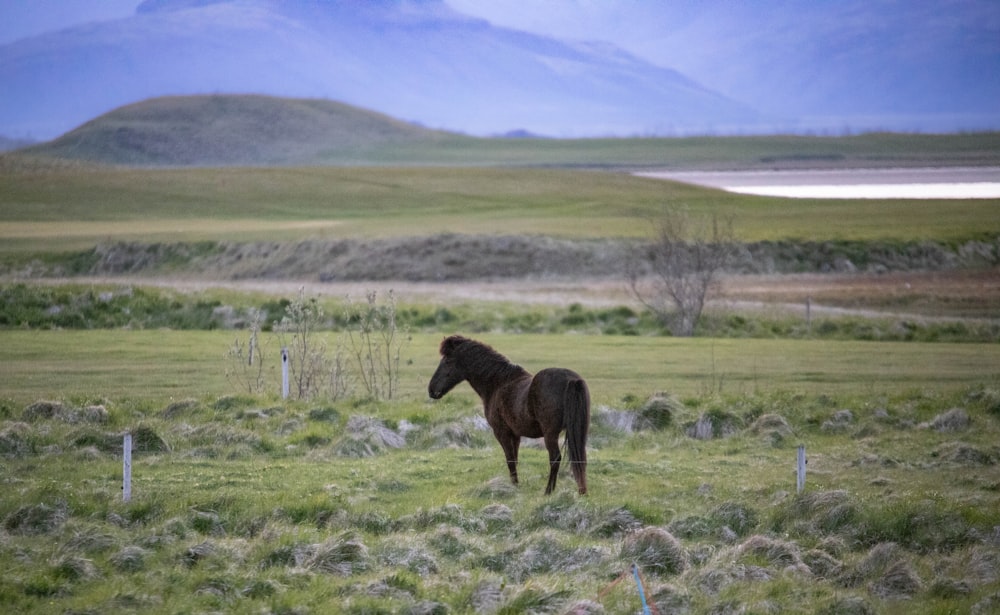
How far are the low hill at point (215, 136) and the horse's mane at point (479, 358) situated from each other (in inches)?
5597

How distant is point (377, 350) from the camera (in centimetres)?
2459

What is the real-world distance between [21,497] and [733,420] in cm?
1104

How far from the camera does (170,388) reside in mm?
21562

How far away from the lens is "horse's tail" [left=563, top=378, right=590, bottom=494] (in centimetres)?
1249

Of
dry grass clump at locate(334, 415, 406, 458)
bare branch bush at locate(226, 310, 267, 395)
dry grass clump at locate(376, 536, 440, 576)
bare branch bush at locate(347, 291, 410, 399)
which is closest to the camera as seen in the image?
dry grass clump at locate(376, 536, 440, 576)

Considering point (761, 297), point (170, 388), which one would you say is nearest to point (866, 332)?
point (761, 297)

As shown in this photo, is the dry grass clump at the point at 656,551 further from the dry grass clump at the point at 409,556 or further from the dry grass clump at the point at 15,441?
the dry grass clump at the point at 15,441

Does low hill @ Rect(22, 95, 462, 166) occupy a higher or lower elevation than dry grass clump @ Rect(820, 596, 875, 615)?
higher

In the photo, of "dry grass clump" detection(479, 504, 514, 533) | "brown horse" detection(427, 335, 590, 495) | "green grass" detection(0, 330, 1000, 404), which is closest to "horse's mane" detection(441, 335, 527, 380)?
"brown horse" detection(427, 335, 590, 495)

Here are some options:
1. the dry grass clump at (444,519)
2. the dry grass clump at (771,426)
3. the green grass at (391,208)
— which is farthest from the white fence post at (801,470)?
the green grass at (391,208)

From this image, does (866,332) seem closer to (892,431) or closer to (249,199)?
(892,431)

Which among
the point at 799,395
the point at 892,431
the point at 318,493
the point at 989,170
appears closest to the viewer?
the point at 318,493

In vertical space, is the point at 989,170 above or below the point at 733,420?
above

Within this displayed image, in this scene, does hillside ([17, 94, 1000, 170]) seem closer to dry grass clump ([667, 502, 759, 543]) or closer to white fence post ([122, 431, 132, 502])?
dry grass clump ([667, 502, 759, 543])
